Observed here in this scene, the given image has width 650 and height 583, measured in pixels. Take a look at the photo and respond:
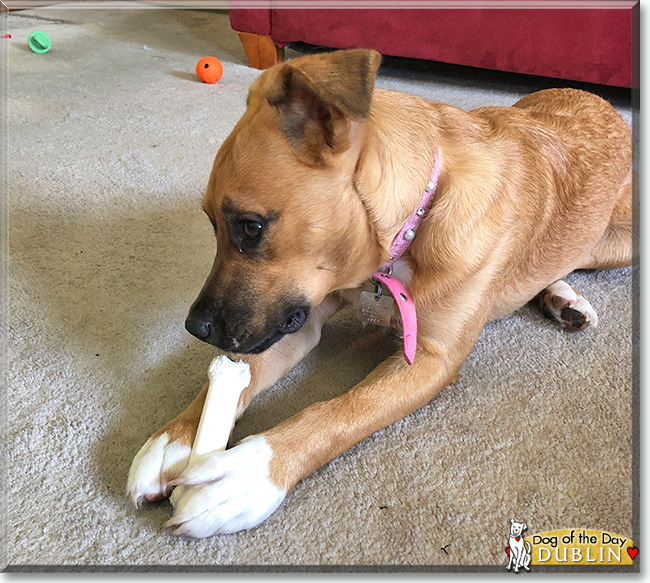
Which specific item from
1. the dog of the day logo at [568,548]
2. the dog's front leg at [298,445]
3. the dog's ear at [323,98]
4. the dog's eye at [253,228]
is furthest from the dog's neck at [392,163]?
the dog of the day logo at [568,548]

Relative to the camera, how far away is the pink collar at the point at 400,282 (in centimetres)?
133

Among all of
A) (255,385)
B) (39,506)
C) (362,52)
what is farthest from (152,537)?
(362,52)

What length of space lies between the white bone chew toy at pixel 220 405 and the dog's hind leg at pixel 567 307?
107cm

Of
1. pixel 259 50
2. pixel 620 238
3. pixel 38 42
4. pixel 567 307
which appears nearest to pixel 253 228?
pixel 567 307

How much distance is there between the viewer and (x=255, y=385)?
4.78ft

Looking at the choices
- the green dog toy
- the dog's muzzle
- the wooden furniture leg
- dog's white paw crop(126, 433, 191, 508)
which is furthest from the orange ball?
dog's white paw crop(126, 433, 191, 508)

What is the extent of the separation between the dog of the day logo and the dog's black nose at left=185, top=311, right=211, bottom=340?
792 mm

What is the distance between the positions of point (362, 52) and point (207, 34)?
4258 millimetres

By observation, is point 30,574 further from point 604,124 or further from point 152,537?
point 604,124

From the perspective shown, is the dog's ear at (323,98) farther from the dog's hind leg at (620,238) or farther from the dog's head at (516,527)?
the dog's hind leg at (620,238)

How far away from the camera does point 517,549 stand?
1141 mm

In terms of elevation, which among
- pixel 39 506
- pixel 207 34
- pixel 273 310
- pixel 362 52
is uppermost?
pixel 362 52

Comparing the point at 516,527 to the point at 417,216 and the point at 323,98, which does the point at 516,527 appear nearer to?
the point at 417,216

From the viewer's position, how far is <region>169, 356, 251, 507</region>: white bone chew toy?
123 cm
